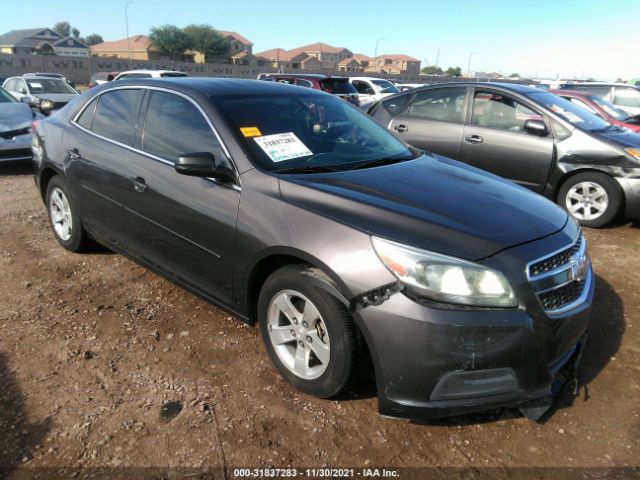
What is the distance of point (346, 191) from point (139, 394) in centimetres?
157

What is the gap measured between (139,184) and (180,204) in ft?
1.60

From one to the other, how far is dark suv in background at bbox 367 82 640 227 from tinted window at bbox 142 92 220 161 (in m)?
4.06

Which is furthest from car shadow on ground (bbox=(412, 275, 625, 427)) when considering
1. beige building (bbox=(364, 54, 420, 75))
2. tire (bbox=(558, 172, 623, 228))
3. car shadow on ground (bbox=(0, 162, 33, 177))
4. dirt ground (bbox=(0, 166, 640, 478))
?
beige building (bbox=(364, 54, 420, 75))

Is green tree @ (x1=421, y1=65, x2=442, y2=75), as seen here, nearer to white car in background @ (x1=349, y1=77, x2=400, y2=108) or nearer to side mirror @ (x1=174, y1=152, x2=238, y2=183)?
white car in background @ (x1=349, y1=77, x2=400, y2=108)

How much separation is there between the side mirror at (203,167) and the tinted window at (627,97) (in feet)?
42.4

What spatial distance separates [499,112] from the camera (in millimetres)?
6125

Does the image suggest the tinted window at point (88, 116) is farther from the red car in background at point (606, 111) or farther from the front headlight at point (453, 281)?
the red car in background at point (606, 111)

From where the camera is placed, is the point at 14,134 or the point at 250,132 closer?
the point at 250,132

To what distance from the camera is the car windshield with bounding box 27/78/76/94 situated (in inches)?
558

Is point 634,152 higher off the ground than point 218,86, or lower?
lower

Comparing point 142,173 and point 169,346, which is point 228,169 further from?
point 169,346

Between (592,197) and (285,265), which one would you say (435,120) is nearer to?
(592,197)

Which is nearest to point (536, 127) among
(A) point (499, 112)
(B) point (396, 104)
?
(A) point (499, 112)

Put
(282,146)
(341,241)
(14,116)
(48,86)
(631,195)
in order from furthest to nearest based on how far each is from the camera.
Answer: (48,86), (14,116), (631,195), (282,146), (341,241)
